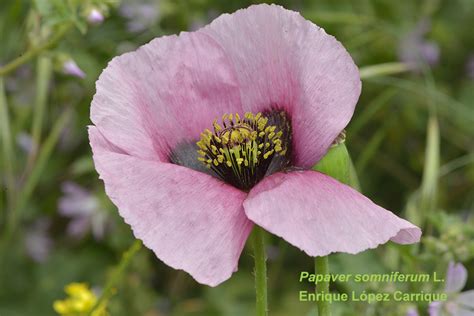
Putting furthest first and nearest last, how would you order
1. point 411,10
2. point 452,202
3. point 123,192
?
point 411,10 < point 452,202 < point 123,192

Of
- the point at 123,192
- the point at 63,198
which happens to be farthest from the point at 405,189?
the point at 123,192

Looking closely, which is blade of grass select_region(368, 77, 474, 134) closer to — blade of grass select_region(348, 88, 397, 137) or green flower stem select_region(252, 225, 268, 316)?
blade of grass select_region(348, 88, 397, 137)

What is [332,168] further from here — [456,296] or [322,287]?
[456,296]

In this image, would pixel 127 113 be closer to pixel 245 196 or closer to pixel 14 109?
pixel 245 196

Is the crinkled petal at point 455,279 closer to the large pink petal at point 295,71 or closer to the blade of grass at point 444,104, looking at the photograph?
the large pink petal at point 295,71

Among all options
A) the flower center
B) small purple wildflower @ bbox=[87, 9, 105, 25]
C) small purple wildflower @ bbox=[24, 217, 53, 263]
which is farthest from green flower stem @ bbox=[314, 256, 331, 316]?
small purple wildflower @ bbox=[24, 217, 53, 263]

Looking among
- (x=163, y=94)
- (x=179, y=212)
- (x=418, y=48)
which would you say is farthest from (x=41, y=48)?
(x=418, y=48)

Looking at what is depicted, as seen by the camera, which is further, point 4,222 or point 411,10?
point 411,10

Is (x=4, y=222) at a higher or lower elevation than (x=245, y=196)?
lower
